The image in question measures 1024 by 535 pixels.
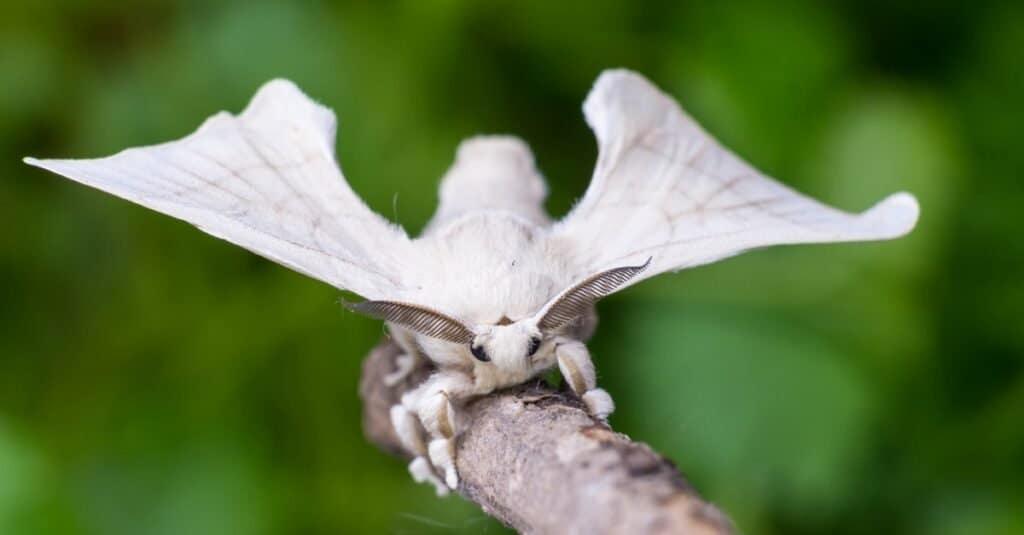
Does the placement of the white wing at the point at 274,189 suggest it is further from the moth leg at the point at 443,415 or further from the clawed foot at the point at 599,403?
the clawed foot at the point at 599,403

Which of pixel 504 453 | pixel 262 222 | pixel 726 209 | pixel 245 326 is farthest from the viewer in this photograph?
pixel 245 326

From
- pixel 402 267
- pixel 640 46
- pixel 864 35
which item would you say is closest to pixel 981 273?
pixel 864 35

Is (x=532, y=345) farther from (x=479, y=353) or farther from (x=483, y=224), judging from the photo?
(x=483, y=224)

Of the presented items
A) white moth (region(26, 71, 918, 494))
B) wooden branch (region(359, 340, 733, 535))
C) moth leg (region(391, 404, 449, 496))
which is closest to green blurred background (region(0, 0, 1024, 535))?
white moth (region(26, 71, 918, 494))

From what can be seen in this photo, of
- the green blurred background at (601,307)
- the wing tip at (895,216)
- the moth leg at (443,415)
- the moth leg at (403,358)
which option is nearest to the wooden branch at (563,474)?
the moth leg at (443,415)

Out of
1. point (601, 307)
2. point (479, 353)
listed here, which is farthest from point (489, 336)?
point (601, 307)

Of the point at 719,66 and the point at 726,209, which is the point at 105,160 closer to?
the point at 726,209
